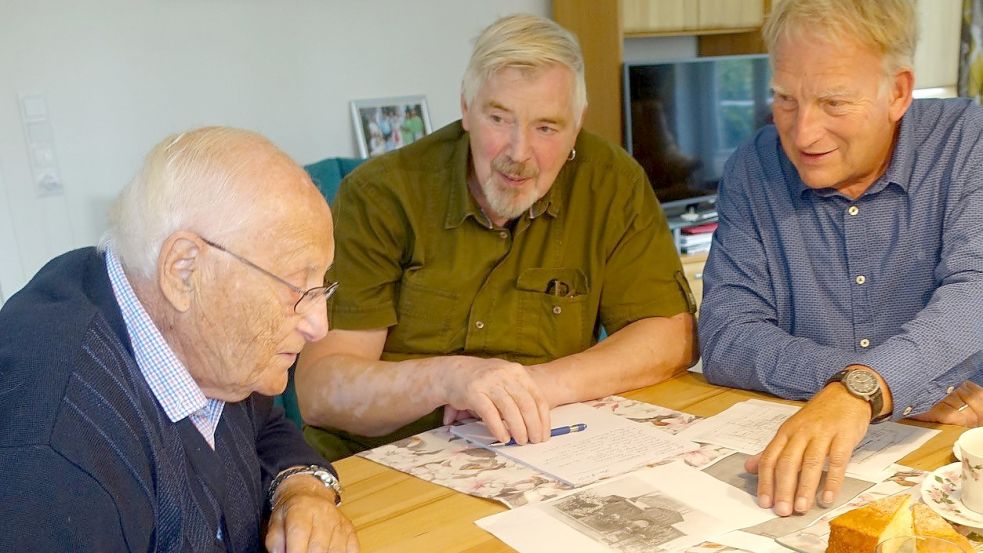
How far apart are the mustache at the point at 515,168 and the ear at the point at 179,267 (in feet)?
2.71

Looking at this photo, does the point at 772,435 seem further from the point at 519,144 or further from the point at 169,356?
the point at 169,356

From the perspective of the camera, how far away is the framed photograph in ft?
10.2

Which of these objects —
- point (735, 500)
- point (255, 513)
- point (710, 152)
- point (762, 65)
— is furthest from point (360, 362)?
point (762, 65)

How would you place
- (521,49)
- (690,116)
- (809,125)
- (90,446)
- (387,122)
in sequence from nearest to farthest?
(90,446), (809,125), (521,49), (387,122), (690,116)

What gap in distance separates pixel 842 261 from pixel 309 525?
42.6 inches

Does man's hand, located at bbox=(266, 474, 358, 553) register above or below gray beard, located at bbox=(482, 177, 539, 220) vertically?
below

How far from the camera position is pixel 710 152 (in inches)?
172

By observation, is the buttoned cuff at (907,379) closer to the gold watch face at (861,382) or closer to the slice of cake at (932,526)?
the gold watch face at (861,382)

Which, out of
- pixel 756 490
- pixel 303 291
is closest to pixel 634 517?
pixel 756 490

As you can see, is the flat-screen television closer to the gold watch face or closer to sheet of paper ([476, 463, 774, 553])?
the gold watch face

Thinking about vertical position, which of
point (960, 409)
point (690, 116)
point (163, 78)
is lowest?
point (960, 409)

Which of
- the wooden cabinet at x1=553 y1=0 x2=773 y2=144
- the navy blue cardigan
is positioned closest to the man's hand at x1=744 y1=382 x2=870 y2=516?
the navy blue cardigan

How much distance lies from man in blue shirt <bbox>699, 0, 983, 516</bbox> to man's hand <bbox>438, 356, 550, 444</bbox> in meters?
0.40

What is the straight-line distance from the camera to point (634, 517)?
3.51ft
